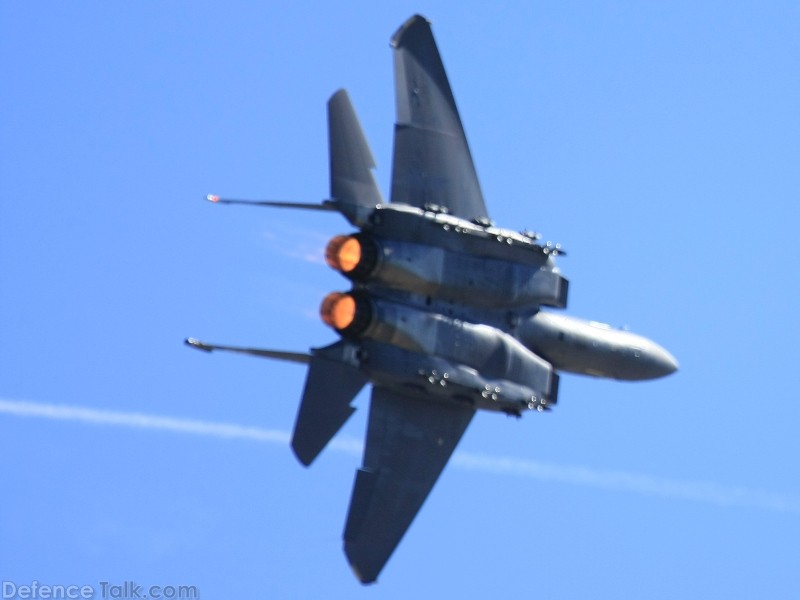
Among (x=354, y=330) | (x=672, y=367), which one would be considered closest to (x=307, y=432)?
(x=354, y=330)

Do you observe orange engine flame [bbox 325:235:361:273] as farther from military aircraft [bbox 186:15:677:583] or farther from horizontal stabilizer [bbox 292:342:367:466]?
horizontal stabilizer [bbox 292:342:367:466]

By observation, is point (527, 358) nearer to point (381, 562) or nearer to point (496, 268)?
point (496, 268)

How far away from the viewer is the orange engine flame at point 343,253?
28.7 metres

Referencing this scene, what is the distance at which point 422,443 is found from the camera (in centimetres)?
3048

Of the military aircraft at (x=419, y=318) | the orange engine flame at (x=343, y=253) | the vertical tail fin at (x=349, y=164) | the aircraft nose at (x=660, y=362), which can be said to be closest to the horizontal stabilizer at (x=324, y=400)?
the military aircraft at (x=419, y=318)

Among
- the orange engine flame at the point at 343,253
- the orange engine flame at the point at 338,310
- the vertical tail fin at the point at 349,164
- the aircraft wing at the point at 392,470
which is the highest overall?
the vertical tail fin at the point at 349,164

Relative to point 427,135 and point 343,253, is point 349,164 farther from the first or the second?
point 427,135

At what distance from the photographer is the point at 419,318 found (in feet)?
96.2

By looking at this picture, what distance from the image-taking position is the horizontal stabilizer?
28.7 m

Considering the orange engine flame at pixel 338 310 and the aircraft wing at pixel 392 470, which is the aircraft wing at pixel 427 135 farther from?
the aircraft wing at pixel 392 470

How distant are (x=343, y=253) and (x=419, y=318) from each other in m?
1.34

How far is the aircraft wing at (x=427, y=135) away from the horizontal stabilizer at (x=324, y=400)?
247 cm

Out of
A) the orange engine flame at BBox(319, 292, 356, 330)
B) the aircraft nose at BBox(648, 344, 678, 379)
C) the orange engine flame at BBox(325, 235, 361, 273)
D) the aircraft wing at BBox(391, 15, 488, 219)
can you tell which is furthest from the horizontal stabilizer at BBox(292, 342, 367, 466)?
the aircraft nose at BBox(648, 344, 678, 379)

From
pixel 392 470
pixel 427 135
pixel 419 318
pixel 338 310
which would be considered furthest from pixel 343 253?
pixel 392 470
